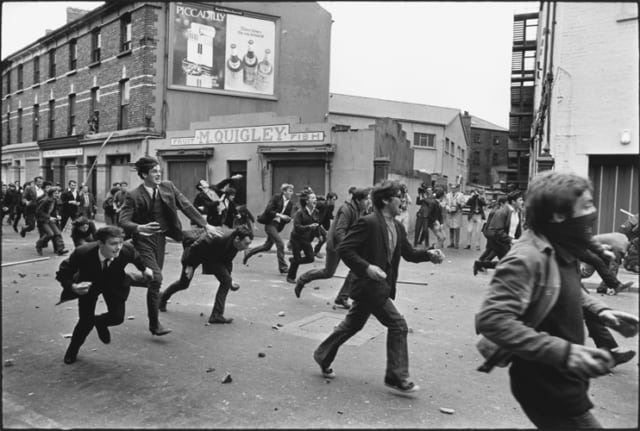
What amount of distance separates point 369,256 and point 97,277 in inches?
92.1

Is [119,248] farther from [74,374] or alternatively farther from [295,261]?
[295,261]

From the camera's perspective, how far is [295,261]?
9062mm

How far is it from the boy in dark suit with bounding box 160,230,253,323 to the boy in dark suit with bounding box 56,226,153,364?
133cm

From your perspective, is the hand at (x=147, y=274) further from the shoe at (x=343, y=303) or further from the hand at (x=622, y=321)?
the hand at (x=622, y=321)

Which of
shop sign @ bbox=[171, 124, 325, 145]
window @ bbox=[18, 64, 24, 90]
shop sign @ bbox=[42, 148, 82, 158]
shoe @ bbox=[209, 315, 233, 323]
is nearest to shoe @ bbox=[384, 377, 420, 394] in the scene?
shoe @ bbox=[209, 315, 233, 323]

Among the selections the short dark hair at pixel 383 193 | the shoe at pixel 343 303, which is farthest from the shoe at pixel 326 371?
the shoe at pixel 343 303

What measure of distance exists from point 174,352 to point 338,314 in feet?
7.87

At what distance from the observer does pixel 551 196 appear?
221 centimetres

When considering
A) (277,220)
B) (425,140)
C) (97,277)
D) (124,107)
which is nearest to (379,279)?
(97,277)

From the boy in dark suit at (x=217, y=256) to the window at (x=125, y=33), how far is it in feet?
56.1

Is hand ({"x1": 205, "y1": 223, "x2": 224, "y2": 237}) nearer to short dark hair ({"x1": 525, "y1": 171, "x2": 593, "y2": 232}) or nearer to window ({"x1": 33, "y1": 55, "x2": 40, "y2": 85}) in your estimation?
window ({"x1": 33, "y1": 55, "x2": 40, "y2": 85})

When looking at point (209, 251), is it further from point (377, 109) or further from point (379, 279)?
point (377, 109)

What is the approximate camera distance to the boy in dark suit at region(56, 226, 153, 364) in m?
4.52

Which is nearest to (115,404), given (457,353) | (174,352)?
(174,352)
